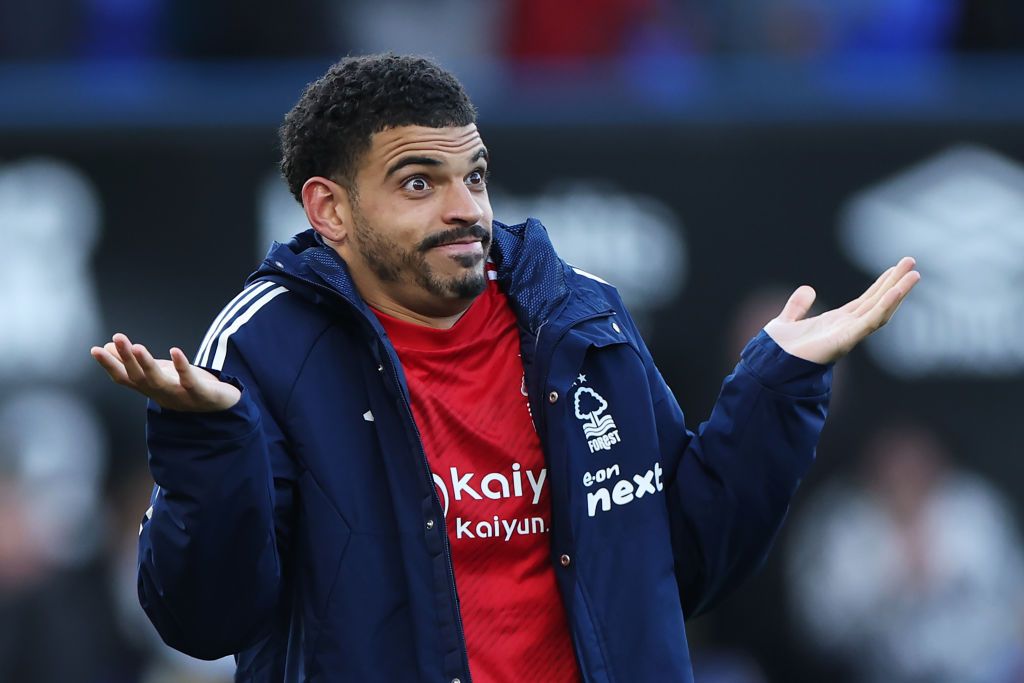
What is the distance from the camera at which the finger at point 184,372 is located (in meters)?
2.82

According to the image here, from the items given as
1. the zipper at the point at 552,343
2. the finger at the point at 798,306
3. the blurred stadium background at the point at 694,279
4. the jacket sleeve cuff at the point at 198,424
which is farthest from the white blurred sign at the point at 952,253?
the jacket sleeve cuff at the point at 198,424

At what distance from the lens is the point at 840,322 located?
10.8ft

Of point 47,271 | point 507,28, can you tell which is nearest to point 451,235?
point 47,271

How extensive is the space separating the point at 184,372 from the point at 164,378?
4cm

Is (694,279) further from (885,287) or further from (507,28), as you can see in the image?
(885,287)

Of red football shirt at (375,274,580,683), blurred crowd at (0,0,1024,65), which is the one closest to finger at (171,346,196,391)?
red football shirt at (375,274,580,683)

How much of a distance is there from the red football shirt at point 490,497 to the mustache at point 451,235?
169 mm

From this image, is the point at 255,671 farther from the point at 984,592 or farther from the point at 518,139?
the point at 984,592

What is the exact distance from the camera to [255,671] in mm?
3229

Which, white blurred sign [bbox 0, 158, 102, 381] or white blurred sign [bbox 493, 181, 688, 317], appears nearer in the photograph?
white blurred sign [bbox 0, 158, 102, 381]

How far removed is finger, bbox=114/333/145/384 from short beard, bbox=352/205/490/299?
0.62 metres

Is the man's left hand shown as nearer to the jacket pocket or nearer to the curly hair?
the curly hair

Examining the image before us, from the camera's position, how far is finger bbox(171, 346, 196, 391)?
2.82m

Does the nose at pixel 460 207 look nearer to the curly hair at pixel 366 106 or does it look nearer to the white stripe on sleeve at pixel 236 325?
the curly hair at pixel 366 106
